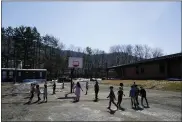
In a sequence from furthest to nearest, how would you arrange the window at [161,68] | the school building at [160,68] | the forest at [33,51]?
the forest at [33,51], the window at [161,68], the school building at [160,68]

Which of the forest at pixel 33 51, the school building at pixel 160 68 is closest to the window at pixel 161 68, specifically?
the school building at pixel 160 68

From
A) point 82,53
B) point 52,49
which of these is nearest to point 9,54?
point 52,49

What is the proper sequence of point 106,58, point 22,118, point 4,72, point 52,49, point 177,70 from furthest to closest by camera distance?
point 106,58, point 52,49, point 4,72, point 177,70, point 22,118

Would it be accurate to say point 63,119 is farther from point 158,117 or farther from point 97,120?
point 158,117

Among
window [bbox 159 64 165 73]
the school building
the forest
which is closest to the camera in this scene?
the school building

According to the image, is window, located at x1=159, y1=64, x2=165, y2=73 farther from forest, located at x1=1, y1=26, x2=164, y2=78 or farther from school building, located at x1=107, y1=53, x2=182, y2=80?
forest, located at x1=1, y1=26, x2=164, y2=78

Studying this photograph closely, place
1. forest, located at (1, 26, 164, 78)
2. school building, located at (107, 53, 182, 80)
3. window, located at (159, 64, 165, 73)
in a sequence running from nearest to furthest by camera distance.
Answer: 1. school building, located at (107, 53, 182, 80)
2. window, located at (159, 64, 165, 73)
3. forest, located at (1, 26, 164, 78)

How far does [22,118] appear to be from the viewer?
14352 mm

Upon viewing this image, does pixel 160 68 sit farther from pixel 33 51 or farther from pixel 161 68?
pixel 33 51

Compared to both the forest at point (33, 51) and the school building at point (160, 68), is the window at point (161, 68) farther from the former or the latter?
the forest at point (33, 51)

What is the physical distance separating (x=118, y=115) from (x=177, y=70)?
101 ft

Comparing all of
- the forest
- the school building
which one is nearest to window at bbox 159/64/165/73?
the school building

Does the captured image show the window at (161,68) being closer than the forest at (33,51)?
Yes

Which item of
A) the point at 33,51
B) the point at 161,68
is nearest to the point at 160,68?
the point at 161,68
